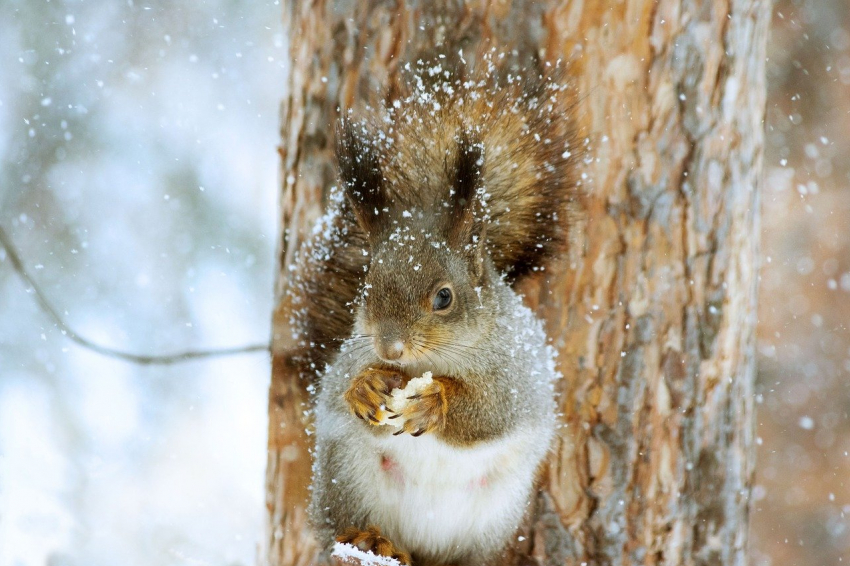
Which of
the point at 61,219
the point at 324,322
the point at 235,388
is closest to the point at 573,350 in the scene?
the point at 324,322

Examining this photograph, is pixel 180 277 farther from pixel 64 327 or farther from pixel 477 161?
pixel 477 161

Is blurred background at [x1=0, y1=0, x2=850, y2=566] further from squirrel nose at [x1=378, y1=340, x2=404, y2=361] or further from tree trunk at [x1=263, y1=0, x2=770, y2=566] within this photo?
squirrel nose at [x1=378, y1=340, x2=404, y2=361]

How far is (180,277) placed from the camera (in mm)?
1704

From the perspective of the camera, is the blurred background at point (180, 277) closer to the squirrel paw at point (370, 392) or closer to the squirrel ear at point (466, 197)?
the squirrel paw at point (370, 392)

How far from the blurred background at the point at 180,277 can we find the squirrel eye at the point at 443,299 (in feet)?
2.51

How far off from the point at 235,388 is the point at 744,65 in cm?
133

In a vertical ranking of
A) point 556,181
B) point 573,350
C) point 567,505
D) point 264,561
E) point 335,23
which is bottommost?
point 264,561

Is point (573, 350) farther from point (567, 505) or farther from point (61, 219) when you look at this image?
point (61, 219)

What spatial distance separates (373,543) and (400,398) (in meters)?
0.27

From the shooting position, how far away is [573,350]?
1.01m

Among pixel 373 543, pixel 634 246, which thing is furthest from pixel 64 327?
pixel 634 246

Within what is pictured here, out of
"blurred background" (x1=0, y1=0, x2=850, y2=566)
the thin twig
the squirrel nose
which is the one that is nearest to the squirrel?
the squirrel nose

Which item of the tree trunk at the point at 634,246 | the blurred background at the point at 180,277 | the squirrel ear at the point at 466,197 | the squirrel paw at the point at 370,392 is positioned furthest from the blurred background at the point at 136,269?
the squirrel ear at the point at 466,197

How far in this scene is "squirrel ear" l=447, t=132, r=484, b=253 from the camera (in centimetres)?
81
